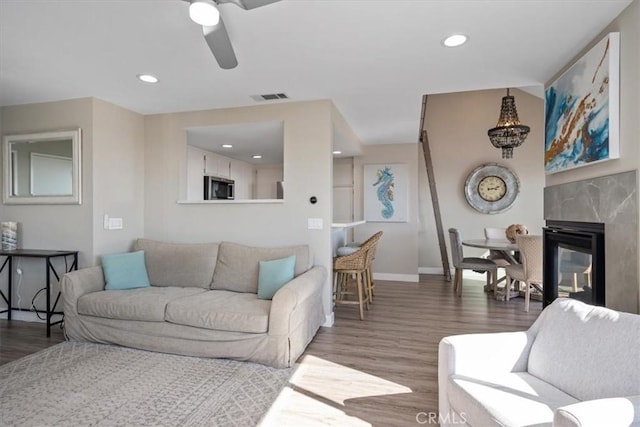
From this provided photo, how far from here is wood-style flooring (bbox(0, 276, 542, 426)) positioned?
6.62ft

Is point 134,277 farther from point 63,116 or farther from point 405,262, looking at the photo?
→ point 405,262

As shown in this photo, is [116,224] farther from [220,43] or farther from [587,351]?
[587,351]

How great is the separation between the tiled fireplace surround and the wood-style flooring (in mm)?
1271

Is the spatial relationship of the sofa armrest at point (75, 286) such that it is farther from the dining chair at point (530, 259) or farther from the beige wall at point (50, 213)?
the dining chair at point (530, 259)

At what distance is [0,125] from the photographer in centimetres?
371

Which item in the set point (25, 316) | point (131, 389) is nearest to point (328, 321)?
point (131, 389)

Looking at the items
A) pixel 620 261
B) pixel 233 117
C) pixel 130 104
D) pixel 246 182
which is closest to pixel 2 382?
pixel 130 104

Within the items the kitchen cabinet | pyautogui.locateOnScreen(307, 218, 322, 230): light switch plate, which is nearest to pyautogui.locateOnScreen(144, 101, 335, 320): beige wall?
pyautogui.locateOnScreen(307, 218, 322, 230): light switch plate

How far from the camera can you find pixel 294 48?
2.39m

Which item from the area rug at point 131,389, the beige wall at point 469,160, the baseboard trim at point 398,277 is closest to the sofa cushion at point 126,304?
the area rug at point 131,389

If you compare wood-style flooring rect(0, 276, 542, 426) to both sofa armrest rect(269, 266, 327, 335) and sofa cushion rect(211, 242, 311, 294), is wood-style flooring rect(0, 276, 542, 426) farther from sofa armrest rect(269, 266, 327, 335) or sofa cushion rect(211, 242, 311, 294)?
sofa cushion rect(211, 242, 311, 294)

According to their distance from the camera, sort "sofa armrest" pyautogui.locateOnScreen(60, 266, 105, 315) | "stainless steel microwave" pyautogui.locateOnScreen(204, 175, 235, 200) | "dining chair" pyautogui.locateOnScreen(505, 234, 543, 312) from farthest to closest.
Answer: "stainless steel microwave" pyautogui.locateOnScreen(204, 175, 235, 200), "dining chair" pyautogui.locateOnScreen(505, 234, 543, 312), "sofa armrest" pyautogui.locateOnScreen(60, 266, 105, 315)

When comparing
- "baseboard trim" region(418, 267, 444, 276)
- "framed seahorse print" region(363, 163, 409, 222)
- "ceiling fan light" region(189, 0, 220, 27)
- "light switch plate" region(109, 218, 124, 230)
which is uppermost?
"ceiling fan light" region(189, 0, 220, 27)

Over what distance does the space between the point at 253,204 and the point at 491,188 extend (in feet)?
15.8
